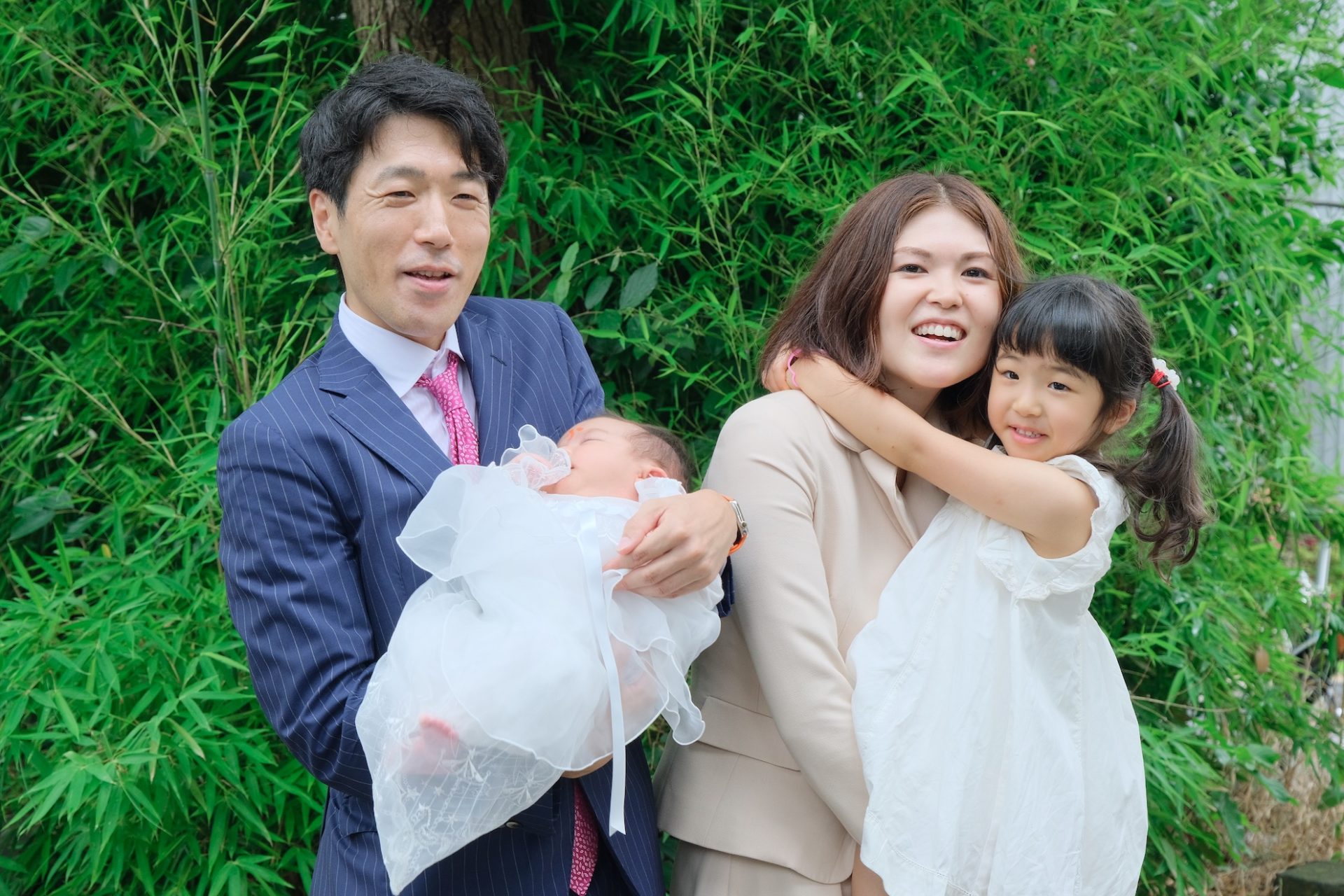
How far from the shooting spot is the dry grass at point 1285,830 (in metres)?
3.60

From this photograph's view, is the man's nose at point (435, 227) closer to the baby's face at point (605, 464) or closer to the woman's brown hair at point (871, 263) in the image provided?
the baby's face at point (605, 464)

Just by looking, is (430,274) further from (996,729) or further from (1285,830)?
(1285,830)

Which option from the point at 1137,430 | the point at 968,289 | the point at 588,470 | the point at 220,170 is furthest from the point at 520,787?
the point at 220,170

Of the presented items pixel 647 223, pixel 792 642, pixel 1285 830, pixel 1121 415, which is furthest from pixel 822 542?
pixel 1285 830

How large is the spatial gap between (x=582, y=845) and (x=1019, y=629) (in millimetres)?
716

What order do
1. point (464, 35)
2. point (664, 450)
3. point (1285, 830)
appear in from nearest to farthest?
point (664, 450), point (464, 35), point (1285, 830)

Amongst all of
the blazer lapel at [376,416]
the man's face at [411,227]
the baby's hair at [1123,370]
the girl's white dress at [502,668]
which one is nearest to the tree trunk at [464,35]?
the man's face at [411,227]

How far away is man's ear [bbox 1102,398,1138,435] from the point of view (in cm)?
183

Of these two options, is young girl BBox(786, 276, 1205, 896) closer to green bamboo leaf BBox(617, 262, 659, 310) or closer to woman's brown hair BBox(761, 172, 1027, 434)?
woman's brown hair BBox(761, 172, 1027, 434)

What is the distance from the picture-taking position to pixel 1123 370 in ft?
5.91

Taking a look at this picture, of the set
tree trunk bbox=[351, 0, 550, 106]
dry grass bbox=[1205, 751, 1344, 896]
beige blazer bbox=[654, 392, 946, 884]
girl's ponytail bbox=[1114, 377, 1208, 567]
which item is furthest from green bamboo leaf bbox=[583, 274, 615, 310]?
dry grass bbox=[1205, 751, 1344, 896]

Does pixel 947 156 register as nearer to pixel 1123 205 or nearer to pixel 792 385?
pixel 1123 205

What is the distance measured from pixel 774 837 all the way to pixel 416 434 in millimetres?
800

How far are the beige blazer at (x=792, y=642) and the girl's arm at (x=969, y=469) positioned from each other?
43 mm
